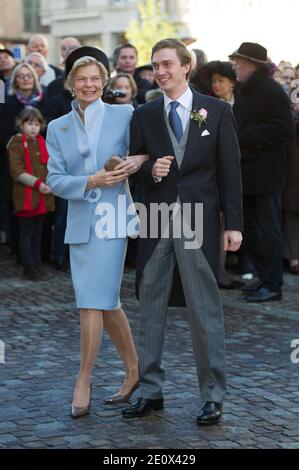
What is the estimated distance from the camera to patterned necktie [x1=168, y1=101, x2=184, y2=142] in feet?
18.9

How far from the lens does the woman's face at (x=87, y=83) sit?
5.87 metres

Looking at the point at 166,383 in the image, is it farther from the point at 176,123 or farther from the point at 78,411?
the point at 176,123

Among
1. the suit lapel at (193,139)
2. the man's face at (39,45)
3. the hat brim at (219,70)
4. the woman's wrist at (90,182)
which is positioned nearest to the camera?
the suit lapel at (193,139)

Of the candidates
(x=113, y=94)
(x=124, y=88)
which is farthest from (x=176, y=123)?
(x=124, y=88)

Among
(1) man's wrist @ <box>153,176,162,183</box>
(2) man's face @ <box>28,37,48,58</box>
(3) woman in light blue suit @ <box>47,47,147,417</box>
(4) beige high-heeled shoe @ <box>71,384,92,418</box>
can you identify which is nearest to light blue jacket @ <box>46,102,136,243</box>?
(3) woman in light blue suit @ <box>47,47,147,417</box>

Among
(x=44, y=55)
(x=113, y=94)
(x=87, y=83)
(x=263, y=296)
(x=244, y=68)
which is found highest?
(x=44, y=55)

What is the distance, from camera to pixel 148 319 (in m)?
5.87

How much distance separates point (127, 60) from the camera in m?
12.9

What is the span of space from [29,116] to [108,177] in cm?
544

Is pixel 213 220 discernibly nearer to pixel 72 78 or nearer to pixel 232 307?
pixel 72 78

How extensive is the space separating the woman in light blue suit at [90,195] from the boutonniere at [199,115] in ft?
1.57

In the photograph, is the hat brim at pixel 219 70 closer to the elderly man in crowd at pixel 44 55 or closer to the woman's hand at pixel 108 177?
the elderly man in crowd at pixel 44 55

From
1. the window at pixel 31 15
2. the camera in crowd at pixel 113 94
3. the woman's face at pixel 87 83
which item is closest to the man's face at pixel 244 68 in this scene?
the camera in crowd at pixel 113 94

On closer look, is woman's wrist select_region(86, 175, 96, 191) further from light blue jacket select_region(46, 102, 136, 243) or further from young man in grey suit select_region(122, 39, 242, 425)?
young man in grey suit select_region(122, 39, 242, 425)
